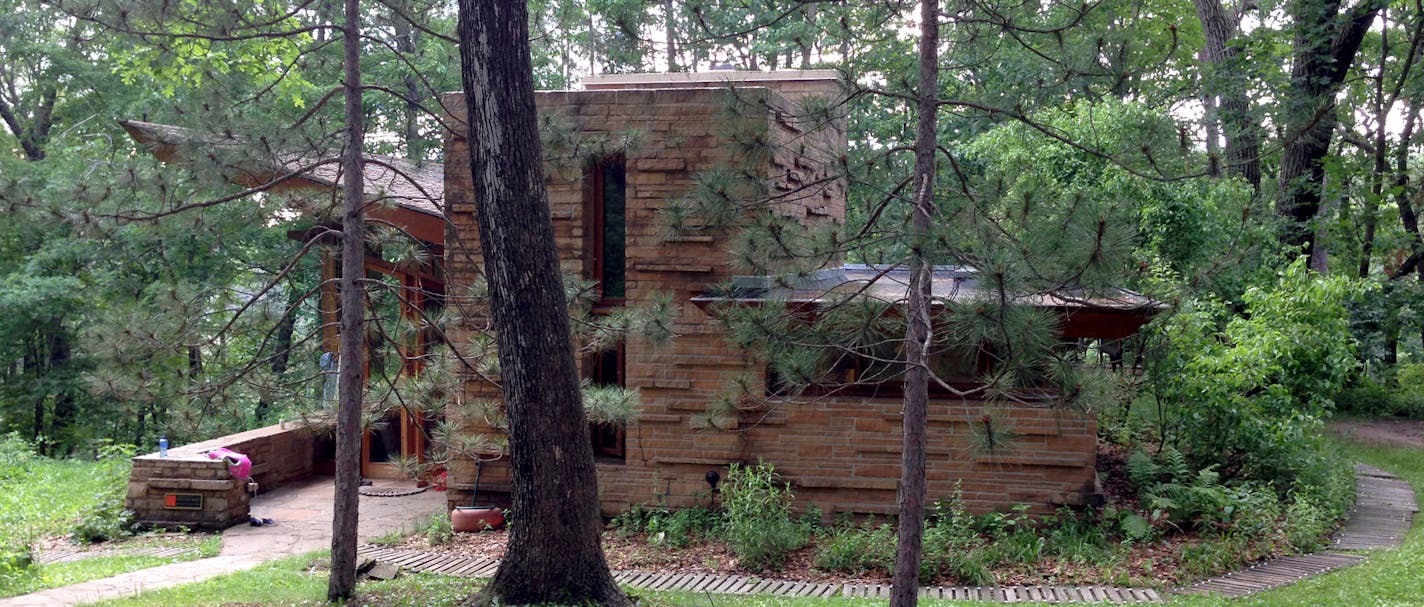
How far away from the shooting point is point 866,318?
19.9 ft

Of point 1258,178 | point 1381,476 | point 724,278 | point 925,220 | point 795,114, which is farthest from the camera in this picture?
point 1258,178

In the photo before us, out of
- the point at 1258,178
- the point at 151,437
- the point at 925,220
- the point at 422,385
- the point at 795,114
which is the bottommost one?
the point at 151,437

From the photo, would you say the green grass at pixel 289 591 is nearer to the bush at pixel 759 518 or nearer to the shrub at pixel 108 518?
the bush at pixel 759 518

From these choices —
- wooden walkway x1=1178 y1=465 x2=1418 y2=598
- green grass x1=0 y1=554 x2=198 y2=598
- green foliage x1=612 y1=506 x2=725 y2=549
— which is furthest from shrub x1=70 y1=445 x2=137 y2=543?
wooden walkway x1=1178 y1=465 x2=1418 y2=598

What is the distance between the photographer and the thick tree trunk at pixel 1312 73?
593 inches

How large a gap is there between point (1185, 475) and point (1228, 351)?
4.45ft

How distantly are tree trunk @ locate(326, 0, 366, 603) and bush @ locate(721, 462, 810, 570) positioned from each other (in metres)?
3.63

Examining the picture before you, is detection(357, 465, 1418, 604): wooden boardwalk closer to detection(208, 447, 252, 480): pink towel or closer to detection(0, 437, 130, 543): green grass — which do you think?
detection(208, 447, 252, 480): pink towel

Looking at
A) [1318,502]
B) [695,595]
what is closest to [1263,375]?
[1318,502]

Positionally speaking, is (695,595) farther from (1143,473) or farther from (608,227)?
(1143,473)

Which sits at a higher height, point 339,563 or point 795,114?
point 795,114

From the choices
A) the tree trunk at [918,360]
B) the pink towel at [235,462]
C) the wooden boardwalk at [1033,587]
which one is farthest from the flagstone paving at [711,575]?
the tree trunk at [918,360]

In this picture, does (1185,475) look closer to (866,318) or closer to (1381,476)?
(1381,476)

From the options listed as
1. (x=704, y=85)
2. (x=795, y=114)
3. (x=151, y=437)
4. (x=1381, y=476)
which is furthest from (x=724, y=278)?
(x=151, y=437)
